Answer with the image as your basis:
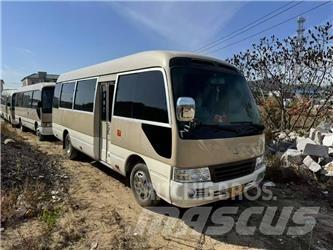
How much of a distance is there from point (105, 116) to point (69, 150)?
10.5 feet

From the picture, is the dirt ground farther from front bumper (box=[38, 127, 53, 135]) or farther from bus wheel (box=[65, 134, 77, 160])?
front bumper (box=[38, 127, 53, 135])

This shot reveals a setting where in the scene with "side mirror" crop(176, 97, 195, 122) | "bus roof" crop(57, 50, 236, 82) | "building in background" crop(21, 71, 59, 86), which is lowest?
"side mirror" crop(176, 97, 195, 122)

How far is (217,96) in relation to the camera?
476 cm

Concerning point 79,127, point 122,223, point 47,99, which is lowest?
point 122,223

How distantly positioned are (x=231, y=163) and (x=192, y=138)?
0.86m

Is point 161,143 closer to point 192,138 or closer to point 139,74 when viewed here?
point 192,138

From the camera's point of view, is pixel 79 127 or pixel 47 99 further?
pixel 47 99

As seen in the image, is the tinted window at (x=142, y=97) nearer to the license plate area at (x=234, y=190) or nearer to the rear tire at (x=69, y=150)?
the license plate area at (x=234, y=190)

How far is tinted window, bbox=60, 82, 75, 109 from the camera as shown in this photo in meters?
8.89

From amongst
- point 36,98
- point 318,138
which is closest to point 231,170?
point 318,138

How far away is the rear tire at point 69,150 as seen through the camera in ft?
29.9

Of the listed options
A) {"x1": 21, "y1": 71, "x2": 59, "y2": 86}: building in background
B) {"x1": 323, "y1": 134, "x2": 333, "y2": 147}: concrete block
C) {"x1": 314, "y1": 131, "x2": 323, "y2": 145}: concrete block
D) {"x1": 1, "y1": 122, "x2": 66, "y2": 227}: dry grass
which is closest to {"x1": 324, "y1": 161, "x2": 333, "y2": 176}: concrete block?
{"x1": 323, "y1": 134, "x2": 333, "y2": 147}: concrete block

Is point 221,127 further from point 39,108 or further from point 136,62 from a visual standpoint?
point 39,108

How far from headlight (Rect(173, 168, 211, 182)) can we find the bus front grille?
0.58ft
